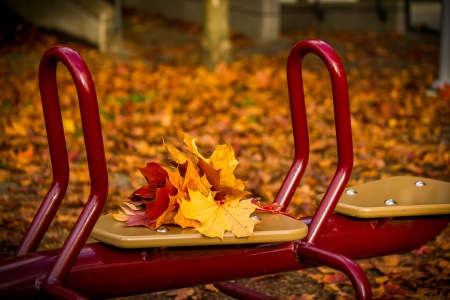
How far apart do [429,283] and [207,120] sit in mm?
3942

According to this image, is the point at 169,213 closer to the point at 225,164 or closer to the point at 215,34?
the point at 225,164

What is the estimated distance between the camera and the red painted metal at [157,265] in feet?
5.68

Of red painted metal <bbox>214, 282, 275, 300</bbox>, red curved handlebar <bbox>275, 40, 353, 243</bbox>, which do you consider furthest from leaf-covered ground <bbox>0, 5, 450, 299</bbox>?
red curved handlebar <bbox>275, 40, 353, 243</bbox>

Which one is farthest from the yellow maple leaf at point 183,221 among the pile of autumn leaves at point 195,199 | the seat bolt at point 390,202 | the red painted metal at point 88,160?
the seat bolt at point 390,202

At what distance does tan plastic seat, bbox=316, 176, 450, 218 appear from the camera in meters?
2.18

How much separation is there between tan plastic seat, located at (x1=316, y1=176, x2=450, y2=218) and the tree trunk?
686 cm

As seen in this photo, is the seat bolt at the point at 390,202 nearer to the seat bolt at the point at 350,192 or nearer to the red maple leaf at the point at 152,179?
the seat bolt at the point at 350,192

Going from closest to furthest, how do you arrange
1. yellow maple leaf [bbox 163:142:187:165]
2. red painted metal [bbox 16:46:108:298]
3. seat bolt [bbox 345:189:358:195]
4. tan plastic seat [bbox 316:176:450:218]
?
1. red painted metal [bbox 16:46:108:298]
2. yellow maple leaf [bbox 163:142:187:165]
3. tan plastic seat [bbox 316:176:450:218]
4. seat bolt [bbox 345:189:358:195]

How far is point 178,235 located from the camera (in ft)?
5.83

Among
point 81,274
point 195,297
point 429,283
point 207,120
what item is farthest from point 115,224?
point 207,120

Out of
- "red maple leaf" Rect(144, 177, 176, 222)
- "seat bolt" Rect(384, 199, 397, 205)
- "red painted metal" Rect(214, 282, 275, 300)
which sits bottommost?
"red painted metal" Rect(214, 282, 275, 300)

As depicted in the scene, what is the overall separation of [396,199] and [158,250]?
3.00 feet

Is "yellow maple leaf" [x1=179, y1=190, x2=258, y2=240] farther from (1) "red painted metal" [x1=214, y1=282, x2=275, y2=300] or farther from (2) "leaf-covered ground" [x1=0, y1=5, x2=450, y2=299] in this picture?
(2) "leaf-covered ground" [x1=0, y1=5, x2=450, y2=299]

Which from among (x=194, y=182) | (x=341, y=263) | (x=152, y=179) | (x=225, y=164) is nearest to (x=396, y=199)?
(x=341, y=263)
